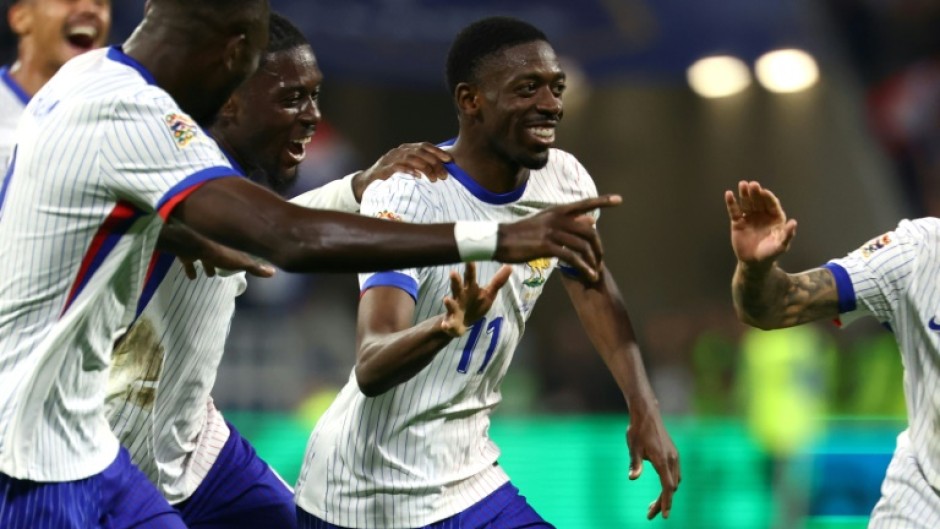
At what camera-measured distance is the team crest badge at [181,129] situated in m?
3.39

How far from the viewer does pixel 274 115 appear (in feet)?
16.8

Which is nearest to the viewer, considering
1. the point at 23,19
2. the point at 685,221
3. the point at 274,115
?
the point at 274,115

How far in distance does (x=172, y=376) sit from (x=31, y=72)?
7.87ft

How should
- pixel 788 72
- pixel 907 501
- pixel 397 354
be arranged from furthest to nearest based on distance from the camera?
1. pixel 788 72
2. pixel 907 501
3. pixel 397 354

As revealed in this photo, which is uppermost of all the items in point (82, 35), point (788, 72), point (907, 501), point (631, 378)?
point (788, 72)

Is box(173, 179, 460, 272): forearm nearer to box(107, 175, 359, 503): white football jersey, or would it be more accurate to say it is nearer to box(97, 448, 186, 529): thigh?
box(97, 448, 186, 529): thigh

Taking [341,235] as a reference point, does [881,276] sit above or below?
below

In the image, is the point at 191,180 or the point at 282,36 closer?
the point at 191,180

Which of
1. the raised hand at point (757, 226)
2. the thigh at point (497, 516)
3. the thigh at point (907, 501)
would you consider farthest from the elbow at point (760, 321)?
the thigh at point (497, 516)

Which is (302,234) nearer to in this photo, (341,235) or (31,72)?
(341,235)

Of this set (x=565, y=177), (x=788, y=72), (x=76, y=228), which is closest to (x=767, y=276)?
(x=565, y=177)

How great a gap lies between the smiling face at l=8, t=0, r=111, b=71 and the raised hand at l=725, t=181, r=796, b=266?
336cm

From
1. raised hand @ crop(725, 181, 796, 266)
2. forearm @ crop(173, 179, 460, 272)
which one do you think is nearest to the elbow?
raised hand @ crop(725, 181, 796, 266)

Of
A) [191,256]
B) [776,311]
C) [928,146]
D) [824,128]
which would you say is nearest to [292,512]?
[191,256]
